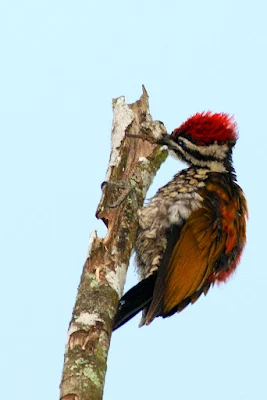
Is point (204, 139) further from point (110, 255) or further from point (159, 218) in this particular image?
point (110, 255)

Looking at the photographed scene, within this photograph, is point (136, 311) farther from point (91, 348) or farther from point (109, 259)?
point (91, 348)

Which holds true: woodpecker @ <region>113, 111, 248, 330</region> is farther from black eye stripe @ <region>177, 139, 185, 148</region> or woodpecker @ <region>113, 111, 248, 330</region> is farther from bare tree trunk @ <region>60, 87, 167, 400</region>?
bare tree trunk @ <region>60, 87, 167, 400</region>

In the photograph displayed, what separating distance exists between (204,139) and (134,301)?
127cm

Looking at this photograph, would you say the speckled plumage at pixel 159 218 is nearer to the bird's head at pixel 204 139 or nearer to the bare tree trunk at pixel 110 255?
the bare tree trunk at pixel 110 255

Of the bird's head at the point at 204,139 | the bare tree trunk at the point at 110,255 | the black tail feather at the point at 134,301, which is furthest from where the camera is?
the bird's head at the point at 204,139

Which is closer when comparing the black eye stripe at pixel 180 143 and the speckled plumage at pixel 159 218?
the speckled plumage at pixel 159 218

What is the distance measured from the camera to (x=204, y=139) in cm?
459

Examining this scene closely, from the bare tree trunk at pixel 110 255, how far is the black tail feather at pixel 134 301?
0.39m

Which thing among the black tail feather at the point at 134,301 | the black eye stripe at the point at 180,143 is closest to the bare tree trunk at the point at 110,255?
the black eye stripe at the point at 180,143

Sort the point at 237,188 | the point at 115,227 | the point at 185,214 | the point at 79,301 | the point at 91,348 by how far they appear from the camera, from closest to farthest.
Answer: the point at 91,348 → the point at 79,301 → the point at 115,227 → the point at 185,214 → the point at 237,188

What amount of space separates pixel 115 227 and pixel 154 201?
76 centimetres

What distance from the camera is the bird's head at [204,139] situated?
15.0 feet

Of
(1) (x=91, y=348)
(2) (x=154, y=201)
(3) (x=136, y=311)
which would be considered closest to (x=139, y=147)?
(2) (x=154, y=201)

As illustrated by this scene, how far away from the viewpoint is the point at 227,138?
463cm
